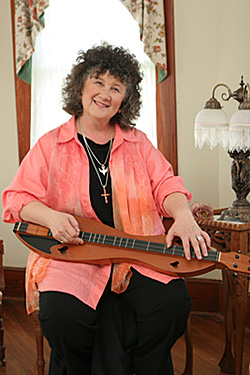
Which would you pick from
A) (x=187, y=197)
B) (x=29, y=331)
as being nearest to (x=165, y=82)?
(x=187, y=197)

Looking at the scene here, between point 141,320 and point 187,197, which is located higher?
point 187,197

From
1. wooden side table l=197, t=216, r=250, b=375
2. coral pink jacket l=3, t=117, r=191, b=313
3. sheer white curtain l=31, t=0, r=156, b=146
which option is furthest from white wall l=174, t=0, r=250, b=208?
coral pink jacket l=3, t=117, r=191, b=313

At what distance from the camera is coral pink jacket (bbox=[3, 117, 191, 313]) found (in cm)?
183

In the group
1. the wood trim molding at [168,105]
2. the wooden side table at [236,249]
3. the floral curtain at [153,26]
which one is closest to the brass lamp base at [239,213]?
the wooden side table at [236,249]

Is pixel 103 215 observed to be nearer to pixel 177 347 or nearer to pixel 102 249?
pixel 102 249

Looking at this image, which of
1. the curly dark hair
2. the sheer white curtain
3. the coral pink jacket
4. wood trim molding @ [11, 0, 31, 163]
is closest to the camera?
the coral pink jacket

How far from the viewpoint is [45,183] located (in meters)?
1.92

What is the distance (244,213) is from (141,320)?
2.91 ft

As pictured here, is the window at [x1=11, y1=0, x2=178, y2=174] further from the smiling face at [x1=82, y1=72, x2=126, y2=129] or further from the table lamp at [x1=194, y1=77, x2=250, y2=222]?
the smiling face at [x1=82, y1=72, x2=126, y2=129]

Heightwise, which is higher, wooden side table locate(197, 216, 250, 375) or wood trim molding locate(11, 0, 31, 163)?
wood trim molding locate(11, 0, 31, 163)

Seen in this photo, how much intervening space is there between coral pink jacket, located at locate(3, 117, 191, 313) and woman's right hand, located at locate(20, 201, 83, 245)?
0.06 metres

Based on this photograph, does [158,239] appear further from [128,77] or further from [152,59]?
[152,59]

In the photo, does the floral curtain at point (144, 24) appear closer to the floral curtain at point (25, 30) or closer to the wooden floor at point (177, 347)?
the floral curtain at point (25, 30)

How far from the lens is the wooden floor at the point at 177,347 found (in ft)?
7.82
